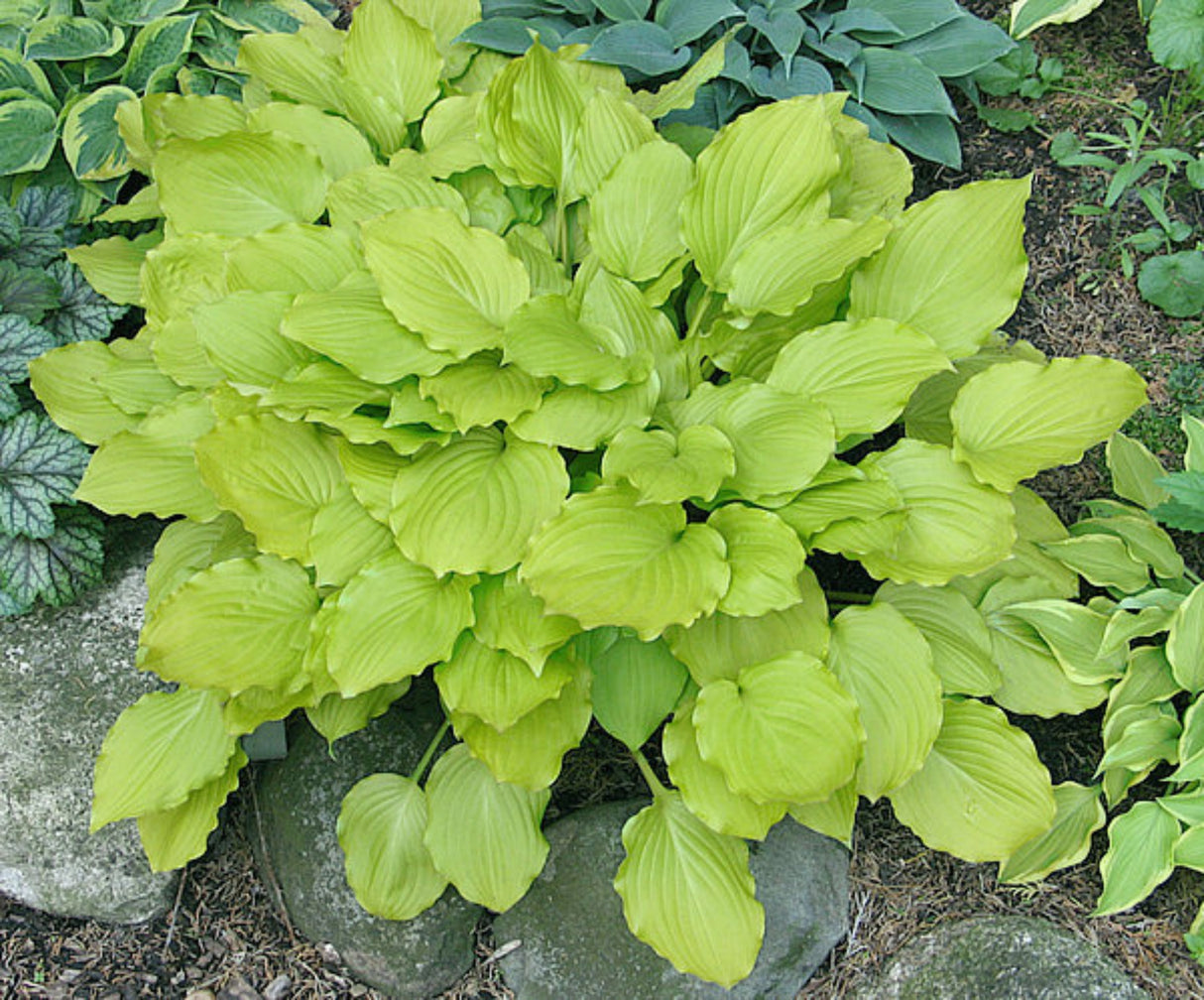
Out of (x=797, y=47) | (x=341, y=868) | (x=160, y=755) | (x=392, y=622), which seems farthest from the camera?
(x=797, y=47)

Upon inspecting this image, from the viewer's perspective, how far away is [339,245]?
2.37 metres

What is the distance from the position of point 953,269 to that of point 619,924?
5.10 feet

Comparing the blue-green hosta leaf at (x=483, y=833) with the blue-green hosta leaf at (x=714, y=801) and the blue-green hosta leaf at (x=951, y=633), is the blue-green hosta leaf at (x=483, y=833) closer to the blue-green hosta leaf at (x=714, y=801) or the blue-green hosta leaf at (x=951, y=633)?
the blue-green hosta leaf at (x=714, y=801)

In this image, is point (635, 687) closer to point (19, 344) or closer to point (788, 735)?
point (788, 735)

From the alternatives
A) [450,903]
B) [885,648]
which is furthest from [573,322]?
[450,903]

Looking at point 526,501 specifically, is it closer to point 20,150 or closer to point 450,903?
point 450,903

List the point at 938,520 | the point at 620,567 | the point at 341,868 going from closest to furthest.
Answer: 1. the point at 620,567
2. the point at 938,520
3. the point at 341,868

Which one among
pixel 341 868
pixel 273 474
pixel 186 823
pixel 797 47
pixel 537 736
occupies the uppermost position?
pixel 797 47

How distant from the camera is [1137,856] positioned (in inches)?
88.4

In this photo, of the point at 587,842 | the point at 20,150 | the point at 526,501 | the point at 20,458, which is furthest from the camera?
the point at 20,150

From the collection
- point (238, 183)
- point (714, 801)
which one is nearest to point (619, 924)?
point (714, 801)

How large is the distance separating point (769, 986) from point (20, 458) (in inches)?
→ 82.2

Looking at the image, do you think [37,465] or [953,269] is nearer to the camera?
[953,269]

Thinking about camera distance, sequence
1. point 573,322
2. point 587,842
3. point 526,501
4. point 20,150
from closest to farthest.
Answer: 1. point 526,501
2. point 573,322
3. point 587,842
4. point 20,150
